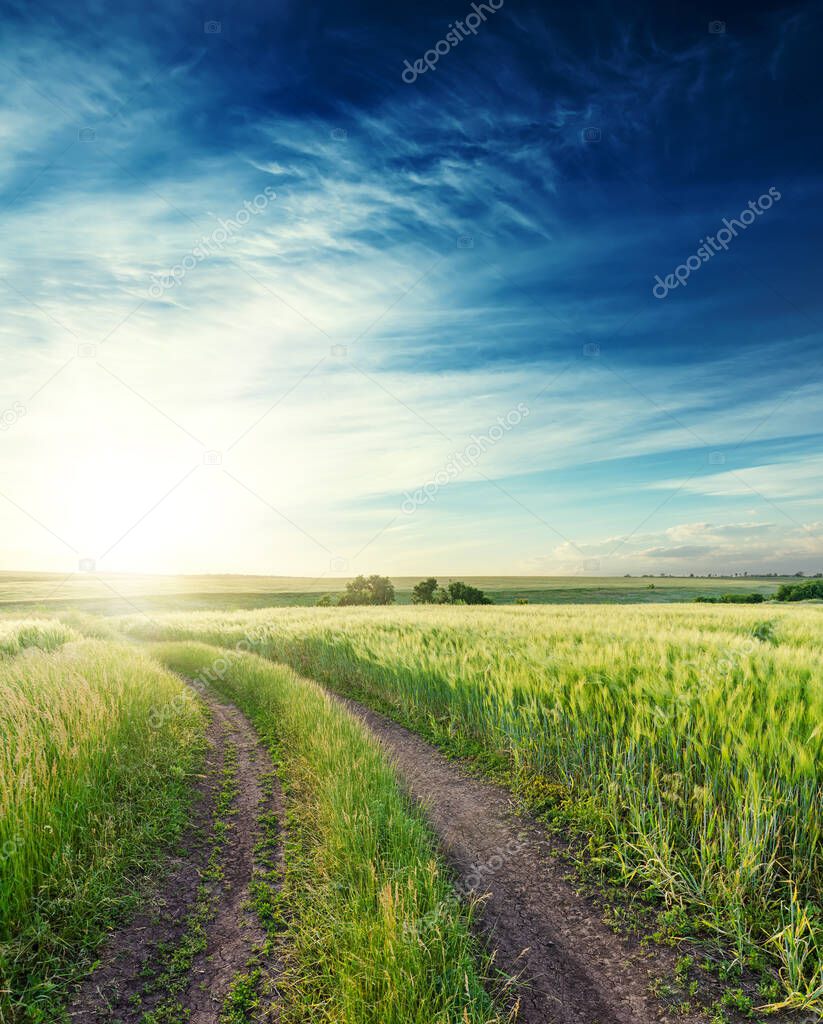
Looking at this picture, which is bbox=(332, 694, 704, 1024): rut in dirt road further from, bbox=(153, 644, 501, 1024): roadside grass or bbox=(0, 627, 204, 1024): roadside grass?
bbox=(0, 627, 204, 1024): roadside grass

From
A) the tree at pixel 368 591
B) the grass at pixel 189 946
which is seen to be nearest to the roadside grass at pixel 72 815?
the grass at pixel 189 946

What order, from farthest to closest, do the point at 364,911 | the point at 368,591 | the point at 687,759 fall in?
the point at 368,591, the point at 687,759, the point at 364,911

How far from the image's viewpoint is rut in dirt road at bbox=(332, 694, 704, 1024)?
3584 mm

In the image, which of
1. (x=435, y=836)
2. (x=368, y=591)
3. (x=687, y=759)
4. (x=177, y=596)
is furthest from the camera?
(x=177, y=596)

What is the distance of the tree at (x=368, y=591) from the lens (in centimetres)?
5978

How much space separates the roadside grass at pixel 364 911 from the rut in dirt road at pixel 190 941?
31cm

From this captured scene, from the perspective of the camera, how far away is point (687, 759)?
5.43 metres

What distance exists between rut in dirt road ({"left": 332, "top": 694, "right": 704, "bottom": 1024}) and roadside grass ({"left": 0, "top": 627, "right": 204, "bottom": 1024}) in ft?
10.2

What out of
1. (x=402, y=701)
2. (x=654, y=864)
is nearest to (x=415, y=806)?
(x=654, y=864)

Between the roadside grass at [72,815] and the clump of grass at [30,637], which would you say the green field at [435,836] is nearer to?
the roadside grass at [72,815]

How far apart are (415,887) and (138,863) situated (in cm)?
304

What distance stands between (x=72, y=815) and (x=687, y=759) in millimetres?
6316

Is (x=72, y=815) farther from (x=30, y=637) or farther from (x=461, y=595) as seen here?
(x=461, y=595)

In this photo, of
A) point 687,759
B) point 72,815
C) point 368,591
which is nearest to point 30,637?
point 72,815
